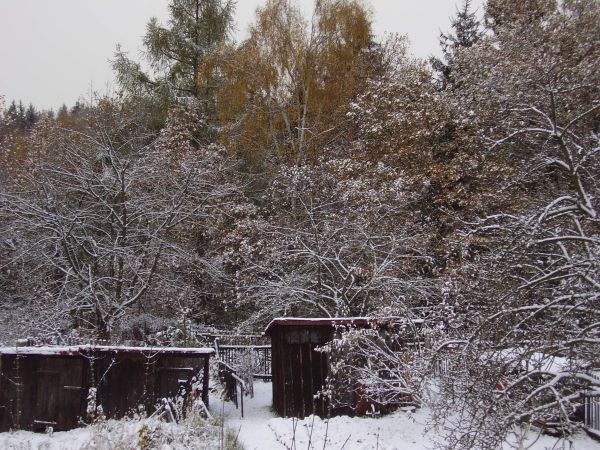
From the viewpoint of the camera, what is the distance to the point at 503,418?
6203 mm

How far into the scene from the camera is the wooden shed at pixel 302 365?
39.8ft

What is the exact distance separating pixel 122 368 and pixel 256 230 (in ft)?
24.2

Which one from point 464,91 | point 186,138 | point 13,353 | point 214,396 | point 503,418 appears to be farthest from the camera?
point 186,138

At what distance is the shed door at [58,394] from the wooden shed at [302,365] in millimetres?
4288

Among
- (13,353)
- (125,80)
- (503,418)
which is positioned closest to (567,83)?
(503,418)

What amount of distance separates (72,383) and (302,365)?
4.86m

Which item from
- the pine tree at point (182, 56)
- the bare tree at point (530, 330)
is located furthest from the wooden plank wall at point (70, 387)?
the pine tree at point (182, 56)

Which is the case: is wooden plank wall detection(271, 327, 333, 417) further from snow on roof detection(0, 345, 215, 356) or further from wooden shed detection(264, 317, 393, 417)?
snow on roof detection(0, 345, 215, 356)

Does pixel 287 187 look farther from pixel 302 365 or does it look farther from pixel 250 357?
pixel 302 365

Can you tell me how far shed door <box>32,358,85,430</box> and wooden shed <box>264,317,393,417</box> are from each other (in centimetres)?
429

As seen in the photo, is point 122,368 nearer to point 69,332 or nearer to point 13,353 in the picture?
point 13,353

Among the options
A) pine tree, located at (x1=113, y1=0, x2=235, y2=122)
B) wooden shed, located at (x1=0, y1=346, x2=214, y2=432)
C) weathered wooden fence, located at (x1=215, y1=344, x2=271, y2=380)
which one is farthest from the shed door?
pine tree, located at (x1=113, y1=0, x2=235, y2=122)

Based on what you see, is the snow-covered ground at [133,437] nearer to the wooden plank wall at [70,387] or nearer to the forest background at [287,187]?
the wooden plank wall at [70,387]

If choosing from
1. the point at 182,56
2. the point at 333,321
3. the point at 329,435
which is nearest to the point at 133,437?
the point at 329,435
